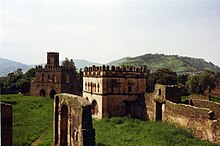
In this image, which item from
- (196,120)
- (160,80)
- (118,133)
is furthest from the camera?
(160,80)

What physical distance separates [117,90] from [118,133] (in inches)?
321

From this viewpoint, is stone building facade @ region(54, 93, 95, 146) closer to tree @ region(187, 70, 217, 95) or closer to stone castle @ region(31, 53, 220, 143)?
stone castle @ region(31, 53, 220, 143)

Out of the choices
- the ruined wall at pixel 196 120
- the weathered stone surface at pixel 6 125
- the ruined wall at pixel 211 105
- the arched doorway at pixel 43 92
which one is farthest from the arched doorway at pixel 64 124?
the arched doorway at pixel 43 92

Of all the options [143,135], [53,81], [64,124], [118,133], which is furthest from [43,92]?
Answer: [143,135]

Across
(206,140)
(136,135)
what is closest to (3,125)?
(136,135)

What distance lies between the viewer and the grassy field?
18906 mm

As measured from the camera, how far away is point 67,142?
19.3 m

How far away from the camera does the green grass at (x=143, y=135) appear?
61.0 ft

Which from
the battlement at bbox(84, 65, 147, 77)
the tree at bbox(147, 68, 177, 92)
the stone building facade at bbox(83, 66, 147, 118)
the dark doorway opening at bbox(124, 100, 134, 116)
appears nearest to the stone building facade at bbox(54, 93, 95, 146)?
the stone building facade at bbox(83, 66, 147, 118)

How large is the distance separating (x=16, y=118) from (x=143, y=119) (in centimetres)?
1080

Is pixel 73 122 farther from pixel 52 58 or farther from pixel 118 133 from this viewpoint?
pixel 52 58

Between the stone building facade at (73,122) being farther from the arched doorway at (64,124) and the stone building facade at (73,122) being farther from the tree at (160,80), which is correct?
the tree at (160,80)

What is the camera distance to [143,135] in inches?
808

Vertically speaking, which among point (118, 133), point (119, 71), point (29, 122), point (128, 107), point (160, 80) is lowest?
point (29, 122)
